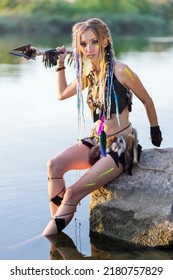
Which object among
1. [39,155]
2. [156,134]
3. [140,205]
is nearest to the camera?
[140,205]

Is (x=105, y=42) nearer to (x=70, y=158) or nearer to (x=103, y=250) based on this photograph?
(x=70, y=158)

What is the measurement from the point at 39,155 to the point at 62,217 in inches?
111

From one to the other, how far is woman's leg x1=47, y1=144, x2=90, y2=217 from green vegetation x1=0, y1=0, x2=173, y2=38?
34.0 meters

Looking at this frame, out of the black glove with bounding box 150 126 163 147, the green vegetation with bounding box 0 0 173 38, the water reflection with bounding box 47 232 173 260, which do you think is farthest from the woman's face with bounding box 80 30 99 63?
the green vegetation with bounding box 0 0 173 38

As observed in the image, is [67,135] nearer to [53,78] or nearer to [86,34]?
[86,34]

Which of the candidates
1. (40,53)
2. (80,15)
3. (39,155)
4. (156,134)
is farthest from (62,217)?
(80,15)

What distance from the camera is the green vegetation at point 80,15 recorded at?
151 feet

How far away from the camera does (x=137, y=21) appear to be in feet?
172

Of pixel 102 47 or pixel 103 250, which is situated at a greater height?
pixel 102 47

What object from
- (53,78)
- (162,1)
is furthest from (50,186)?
(162,1)

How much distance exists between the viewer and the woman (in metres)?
5.66

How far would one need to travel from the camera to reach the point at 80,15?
55.2 metres

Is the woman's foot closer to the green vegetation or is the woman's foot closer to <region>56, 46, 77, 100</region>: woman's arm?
<region>56, 46, 77, 100</region>: woman's arm
